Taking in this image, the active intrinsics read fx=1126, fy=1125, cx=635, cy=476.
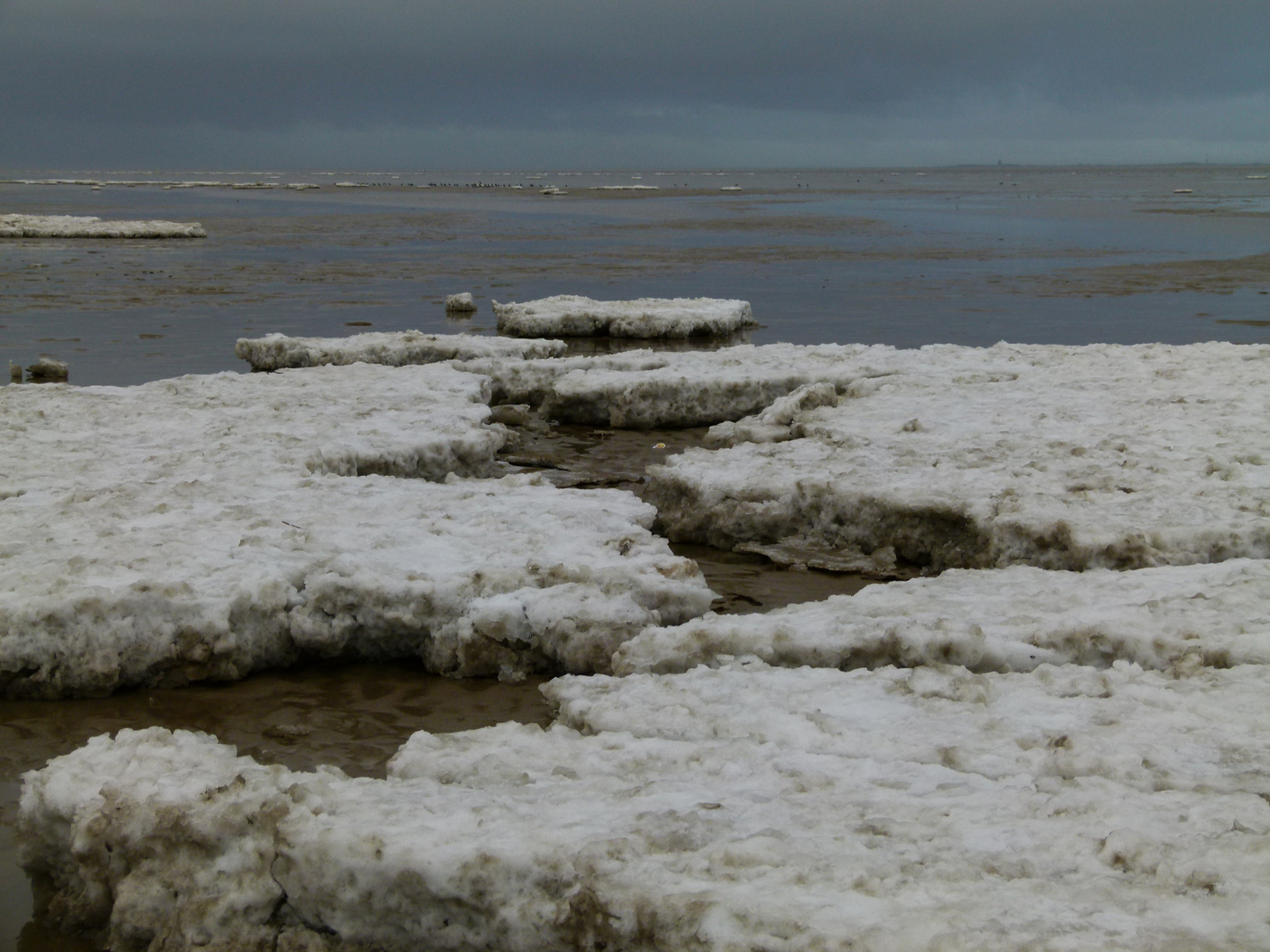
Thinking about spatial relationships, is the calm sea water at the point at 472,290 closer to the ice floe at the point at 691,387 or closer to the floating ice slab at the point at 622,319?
the floating ice slab at the point at 622,319

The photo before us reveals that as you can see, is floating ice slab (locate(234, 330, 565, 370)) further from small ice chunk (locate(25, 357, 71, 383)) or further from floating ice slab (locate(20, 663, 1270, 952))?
floating ice slab (locate(20, 663, 1270, 952))

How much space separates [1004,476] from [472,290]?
16.4m

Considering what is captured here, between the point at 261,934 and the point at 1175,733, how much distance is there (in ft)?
9.39

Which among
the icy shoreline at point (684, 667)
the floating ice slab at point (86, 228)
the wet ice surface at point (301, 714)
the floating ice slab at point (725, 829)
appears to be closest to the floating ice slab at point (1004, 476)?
the icy shoreline at point (684, 667)

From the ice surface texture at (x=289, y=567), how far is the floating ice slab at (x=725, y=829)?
1.23 m

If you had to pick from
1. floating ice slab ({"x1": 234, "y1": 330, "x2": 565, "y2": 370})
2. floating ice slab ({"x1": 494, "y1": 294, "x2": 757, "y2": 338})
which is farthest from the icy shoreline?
floating ice slab ({"x1": 494, "y1": 294, "x2": 757, "y2": 338})

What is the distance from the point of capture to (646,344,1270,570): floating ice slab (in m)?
6.08

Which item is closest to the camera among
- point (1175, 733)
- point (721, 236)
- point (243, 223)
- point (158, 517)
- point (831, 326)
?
point (1175, 733)

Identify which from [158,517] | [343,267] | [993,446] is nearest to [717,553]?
[993,446]

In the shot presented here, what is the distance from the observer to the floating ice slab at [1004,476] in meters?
6.08

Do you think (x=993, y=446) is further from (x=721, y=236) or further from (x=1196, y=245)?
(x=721, y=236)

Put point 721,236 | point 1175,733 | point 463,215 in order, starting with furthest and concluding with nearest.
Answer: point 463,215 < point 721,236 < point 1175,733

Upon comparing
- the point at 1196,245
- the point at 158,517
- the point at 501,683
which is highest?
the point at 1196,245

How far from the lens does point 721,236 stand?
36.9m
